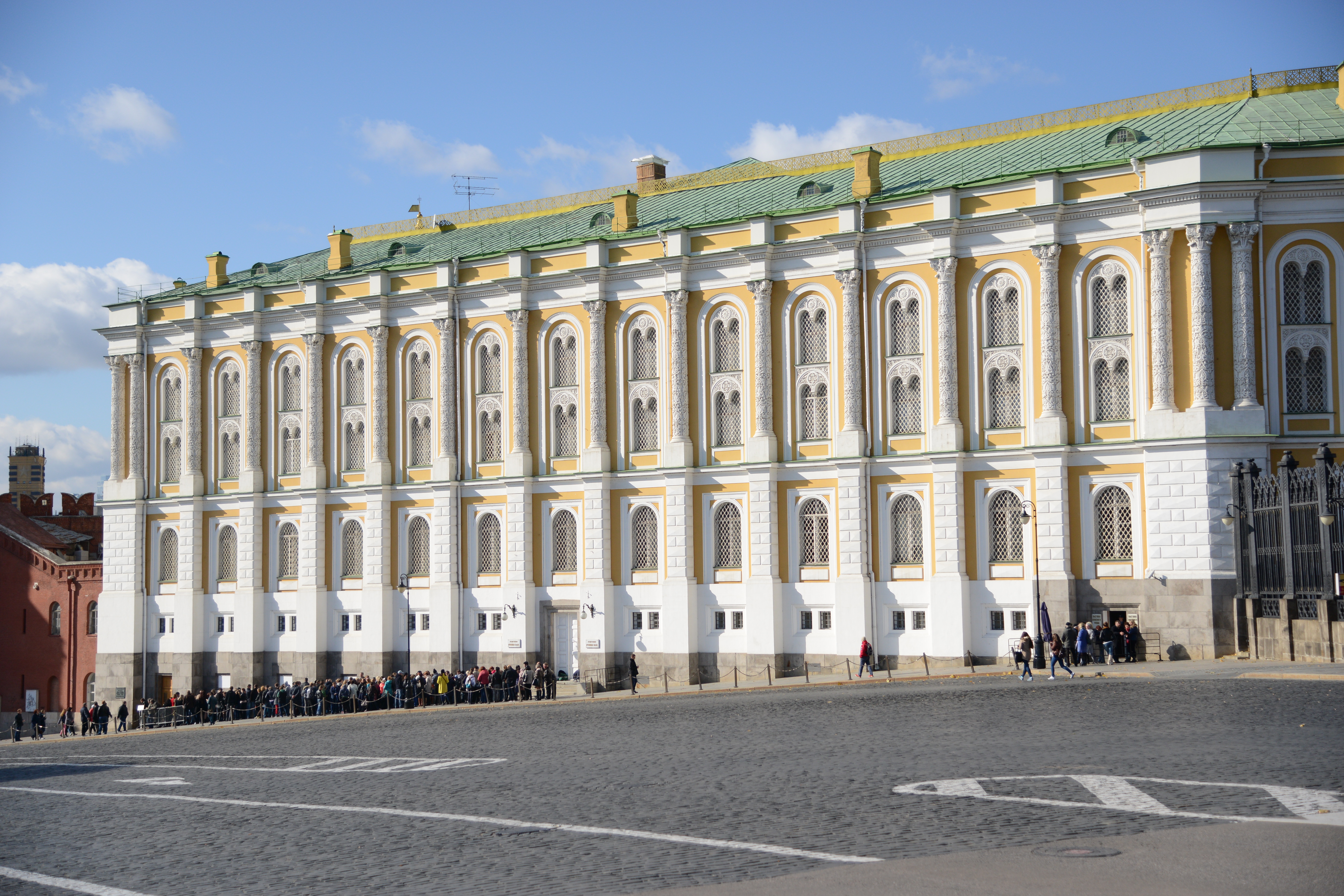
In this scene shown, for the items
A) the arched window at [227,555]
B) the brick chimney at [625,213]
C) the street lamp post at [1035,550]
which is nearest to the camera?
the street lamp post at [1035,550]

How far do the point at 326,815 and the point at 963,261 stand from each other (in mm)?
35871

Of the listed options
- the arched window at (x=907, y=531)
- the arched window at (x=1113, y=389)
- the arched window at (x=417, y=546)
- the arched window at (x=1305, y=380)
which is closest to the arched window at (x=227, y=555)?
the arched window at (x=417, y=546)

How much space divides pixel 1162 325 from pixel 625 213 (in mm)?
22999

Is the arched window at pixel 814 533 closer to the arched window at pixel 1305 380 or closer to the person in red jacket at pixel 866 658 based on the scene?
the person in red jacket at pixel 866 658

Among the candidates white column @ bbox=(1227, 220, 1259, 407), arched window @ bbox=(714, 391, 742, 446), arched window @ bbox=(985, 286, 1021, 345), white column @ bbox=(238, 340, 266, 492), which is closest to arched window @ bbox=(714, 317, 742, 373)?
arched window @ bbox=(714, 391, 742, 446)

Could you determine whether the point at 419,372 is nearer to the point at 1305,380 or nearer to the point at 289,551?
the point at 289,551

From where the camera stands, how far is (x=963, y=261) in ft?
162

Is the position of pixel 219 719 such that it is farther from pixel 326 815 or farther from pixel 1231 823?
pixel 1231 823

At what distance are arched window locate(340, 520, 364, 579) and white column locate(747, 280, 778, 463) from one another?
1913 centimetres

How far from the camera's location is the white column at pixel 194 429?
66.1 m

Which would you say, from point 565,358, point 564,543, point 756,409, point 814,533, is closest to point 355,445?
point 565,358

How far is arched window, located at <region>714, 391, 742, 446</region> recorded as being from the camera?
177ft

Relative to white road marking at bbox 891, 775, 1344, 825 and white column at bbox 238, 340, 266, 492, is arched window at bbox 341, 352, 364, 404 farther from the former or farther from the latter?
white road marking at bbox 891, 775, 1344, 825

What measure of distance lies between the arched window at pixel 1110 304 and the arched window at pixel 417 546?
2873cm
